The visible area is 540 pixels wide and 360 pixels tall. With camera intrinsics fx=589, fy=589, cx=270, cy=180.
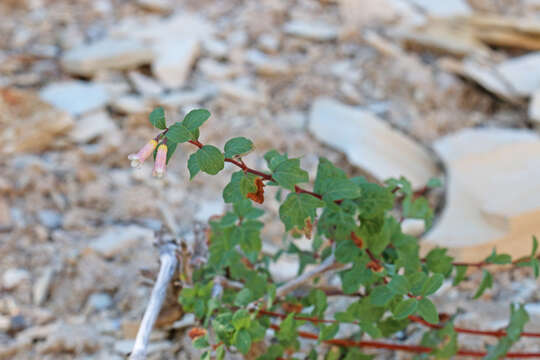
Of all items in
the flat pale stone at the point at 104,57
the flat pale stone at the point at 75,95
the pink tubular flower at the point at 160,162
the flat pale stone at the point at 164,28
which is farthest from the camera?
the flat pale stone at the point at 164,28

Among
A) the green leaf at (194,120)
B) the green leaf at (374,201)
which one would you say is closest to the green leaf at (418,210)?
the green leaf at (374,201)

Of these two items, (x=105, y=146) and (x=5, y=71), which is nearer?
(x=105, y=146)

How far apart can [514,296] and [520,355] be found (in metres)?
0.57

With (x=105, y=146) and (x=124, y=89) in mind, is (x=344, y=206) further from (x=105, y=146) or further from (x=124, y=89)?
(x=124, y=89)

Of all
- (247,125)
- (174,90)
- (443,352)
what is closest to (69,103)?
(174,90)

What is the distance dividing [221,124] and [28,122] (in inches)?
32.8

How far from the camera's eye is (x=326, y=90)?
3045 mm

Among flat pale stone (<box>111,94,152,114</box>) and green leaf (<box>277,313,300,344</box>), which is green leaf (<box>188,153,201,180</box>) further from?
flat pale stone (<box>111,94,152,114</box>)

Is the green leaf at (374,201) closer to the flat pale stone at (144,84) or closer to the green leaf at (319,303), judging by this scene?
the green leaf at (319,303)

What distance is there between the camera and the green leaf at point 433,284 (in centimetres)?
117

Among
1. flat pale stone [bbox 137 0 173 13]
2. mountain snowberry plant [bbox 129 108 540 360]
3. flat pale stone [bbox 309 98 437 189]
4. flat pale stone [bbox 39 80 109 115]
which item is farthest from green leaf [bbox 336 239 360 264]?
flat pale stone [bbox 137 0 173 13]

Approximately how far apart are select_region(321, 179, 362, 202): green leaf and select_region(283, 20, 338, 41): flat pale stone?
2.31 m

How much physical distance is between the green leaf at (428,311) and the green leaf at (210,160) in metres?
0.50

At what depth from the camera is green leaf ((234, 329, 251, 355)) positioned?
121cm
